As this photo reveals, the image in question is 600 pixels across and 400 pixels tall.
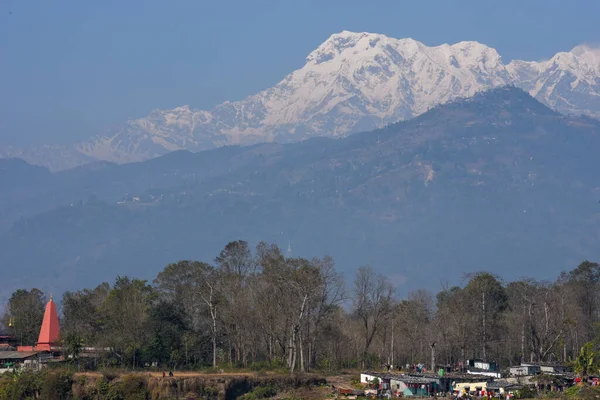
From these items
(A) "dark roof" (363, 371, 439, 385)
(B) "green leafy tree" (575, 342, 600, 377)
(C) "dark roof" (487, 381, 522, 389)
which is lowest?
(C) "dark roof" (487, 381, 522, 389)

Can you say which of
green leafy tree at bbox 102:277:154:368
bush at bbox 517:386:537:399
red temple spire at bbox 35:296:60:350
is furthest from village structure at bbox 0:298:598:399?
green leafy tree at bbox 102:277:154:368

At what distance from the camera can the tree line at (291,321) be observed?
80.8 meters

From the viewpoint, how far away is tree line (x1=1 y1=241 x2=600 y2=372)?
80.8 metres

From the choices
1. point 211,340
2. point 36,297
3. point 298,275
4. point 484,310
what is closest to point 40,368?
point 211,340

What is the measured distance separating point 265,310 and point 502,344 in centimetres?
2693

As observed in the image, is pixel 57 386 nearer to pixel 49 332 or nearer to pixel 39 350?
pixel 39 350

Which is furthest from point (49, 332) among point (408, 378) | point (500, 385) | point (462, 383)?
point (500, 385)

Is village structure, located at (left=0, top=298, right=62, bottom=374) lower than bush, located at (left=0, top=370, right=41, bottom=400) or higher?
higher

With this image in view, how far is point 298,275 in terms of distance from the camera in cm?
8069

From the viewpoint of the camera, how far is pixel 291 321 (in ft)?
260

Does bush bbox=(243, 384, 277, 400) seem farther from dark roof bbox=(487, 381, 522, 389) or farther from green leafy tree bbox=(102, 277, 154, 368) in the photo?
dark roof bbox=(487, 381, 522, 389)

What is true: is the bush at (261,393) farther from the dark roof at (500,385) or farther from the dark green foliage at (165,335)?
the dark roof at (500,385)

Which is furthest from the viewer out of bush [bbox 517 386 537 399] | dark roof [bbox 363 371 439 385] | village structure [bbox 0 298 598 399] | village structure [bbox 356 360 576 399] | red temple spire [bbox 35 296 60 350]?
red temple spire [bbox 35 296 60 350]

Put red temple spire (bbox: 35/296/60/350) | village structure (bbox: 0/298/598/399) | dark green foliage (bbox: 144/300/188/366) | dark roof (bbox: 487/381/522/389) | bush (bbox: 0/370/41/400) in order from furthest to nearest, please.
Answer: red temple spire (bbox: 35/296/60/350) → dark green foliage (bbox: 144/300/188/366) → bush (bbox: 0/370/41/400) → village structure (bbox: 0/298/598/399) → dark roof (bbox: 487/381/522/389)
